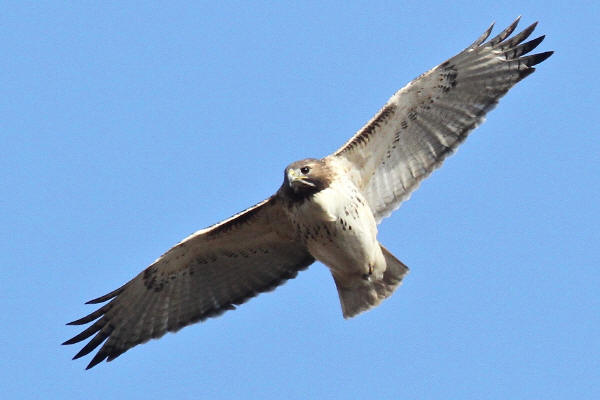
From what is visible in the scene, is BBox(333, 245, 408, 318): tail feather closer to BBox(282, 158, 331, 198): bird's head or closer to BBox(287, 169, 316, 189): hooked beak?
BBox(282, 158, 331, 198): bird's head

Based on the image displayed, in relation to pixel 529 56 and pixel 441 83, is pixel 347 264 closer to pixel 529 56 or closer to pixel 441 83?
pixel 441 83

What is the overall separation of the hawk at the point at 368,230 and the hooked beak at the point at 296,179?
0.43m

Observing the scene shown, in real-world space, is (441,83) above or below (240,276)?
above

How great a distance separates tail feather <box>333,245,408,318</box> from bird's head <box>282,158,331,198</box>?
129 centimetres

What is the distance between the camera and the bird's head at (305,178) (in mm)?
10562

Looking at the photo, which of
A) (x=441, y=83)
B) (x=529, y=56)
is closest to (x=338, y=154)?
(x=441, y=83)

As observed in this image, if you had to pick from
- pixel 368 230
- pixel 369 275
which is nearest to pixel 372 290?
pixel 369 275

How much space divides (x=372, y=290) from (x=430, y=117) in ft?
6.39

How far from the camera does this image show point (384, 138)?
1175 cm

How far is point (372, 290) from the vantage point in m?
11.6

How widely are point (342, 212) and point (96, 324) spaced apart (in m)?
3.17

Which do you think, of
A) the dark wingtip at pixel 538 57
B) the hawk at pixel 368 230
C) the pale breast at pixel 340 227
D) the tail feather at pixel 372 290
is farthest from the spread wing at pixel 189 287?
the dark wingtip at pixel 538 57

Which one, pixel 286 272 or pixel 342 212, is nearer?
pixel 342 212

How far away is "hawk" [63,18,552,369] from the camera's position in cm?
1142
